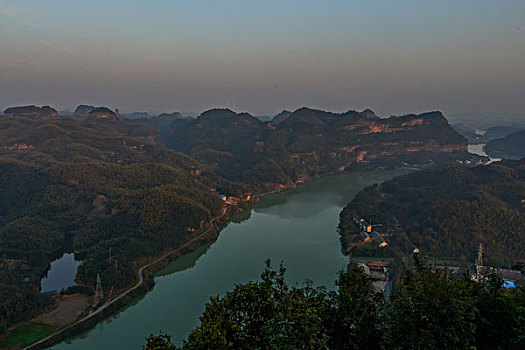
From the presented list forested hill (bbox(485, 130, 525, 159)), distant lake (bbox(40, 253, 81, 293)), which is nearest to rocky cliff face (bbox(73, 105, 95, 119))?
distant lake (bbox(40, 253, 81, 293))

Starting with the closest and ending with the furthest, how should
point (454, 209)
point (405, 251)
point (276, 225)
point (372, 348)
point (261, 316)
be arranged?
1. point (372, 348)
2. point (261, 316)
3. point (405, 251)
4. point (454, 209)
5. point (276, 225)

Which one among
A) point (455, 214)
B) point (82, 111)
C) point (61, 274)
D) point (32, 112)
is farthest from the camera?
point (82, 111)

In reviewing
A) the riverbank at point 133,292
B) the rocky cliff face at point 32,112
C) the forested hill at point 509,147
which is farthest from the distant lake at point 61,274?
the forested hill at point 509,147

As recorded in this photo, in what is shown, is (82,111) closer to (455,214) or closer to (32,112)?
(32,112)

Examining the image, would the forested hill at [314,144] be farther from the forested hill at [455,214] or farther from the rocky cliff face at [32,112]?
the rocky cliff face at [32,112]

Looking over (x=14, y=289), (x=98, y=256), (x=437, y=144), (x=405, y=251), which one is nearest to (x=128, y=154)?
(x=98, y=256)

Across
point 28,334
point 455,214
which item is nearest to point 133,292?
point 28,334

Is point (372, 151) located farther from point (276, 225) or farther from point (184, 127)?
point (184, 127)
